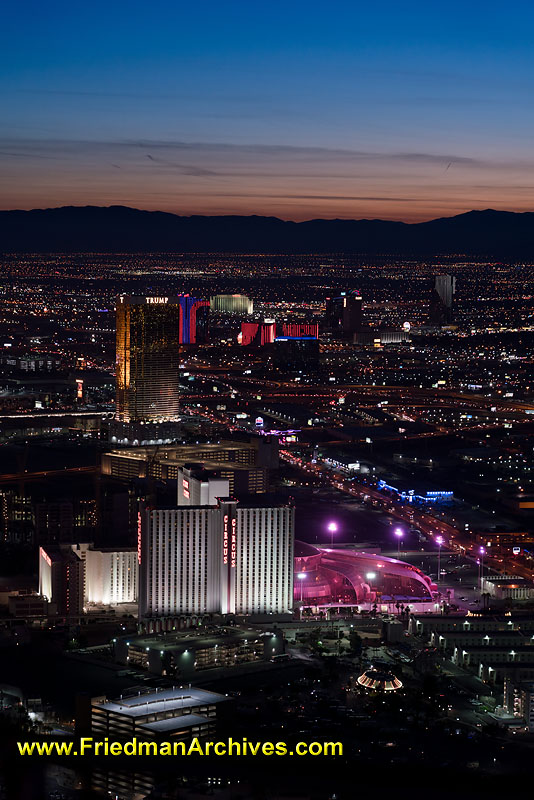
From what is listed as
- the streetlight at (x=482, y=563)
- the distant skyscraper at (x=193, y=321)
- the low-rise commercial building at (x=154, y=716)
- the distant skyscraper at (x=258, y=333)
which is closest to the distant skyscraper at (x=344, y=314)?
the distant skyscraper at (x=258, y=333)

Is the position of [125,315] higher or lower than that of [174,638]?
higher

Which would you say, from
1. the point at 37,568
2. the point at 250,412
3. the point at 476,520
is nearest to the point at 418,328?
the point at 250,412

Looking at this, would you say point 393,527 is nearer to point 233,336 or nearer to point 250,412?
point 250,412

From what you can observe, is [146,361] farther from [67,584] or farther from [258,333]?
[258,333]

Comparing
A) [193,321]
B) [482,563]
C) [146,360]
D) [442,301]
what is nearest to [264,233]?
[442,301]

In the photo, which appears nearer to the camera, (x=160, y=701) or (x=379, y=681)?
(x=160, y=701)

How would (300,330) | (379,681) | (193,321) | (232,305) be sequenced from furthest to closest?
1. (232,305)
2. (193,321)
3. (300,330)
4. (379,681)

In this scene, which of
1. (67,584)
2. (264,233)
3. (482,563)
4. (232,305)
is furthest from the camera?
(264,233)
